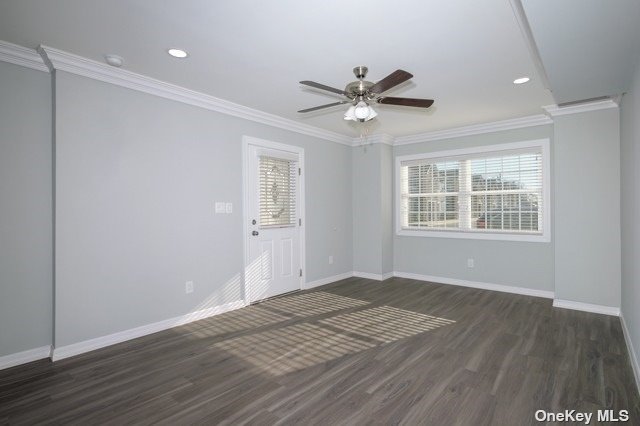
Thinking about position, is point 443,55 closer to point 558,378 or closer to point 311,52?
point 311,52

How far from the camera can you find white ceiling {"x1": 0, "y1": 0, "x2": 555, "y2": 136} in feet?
7.00

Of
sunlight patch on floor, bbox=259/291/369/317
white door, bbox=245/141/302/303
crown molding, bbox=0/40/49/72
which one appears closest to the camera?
crown molding, bbox=0/40/49/72

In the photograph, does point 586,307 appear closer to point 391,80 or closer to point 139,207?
point 391,80

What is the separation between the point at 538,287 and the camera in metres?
4.64

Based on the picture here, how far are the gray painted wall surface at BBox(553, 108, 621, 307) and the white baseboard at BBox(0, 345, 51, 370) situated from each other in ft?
18.0

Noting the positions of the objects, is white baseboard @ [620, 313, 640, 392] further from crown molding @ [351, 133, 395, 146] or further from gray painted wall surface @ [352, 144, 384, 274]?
crown molding @ [351, 133, 395, 146]

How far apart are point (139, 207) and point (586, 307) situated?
16.9 feet

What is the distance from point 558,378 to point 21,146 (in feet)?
15.0

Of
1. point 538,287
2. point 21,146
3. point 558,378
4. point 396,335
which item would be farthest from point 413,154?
point 21,146

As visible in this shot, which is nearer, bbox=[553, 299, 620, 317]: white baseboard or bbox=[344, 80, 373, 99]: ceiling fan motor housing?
bbox=[344, 80, 373, 99]: ceiling fan motor housing

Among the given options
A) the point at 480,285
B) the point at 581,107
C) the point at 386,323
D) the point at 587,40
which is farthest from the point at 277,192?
the point at 581,107

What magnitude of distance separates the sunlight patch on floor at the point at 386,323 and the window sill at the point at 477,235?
1.94 meters

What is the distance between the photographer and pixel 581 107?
12.7 feet

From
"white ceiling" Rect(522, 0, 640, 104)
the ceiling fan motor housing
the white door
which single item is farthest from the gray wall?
"white ceiling" Rect(522, 0, 640, 104)
